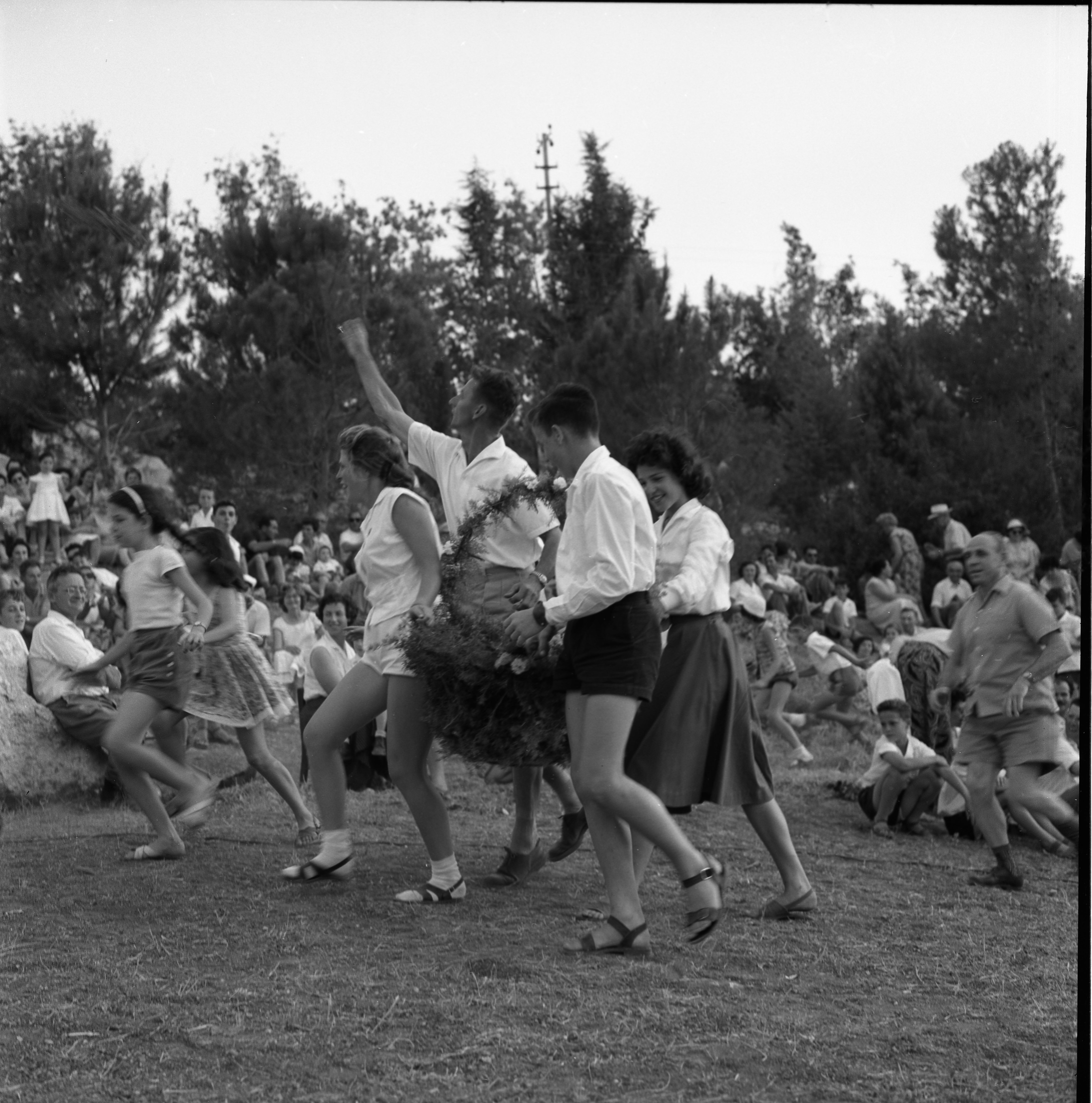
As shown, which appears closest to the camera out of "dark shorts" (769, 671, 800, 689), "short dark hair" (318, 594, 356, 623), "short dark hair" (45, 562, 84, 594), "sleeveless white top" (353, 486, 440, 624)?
"sleeveless white top" (353, 486, 440, 624)

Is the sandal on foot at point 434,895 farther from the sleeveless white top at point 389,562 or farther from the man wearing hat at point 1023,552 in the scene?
the man wearing hat at point 1023,552

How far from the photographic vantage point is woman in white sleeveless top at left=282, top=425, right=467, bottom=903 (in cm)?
565

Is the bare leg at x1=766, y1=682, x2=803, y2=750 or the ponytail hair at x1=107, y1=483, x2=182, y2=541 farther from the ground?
the ponytail hair at x1=107, y1=483, x2=182, y2=541

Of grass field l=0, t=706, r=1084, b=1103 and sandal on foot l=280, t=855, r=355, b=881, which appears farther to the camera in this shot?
sandal on foot l=280, t=855, r=355, b=881

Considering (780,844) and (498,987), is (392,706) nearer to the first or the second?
(498,987)

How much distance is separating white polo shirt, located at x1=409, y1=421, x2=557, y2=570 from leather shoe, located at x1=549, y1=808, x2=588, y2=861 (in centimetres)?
132

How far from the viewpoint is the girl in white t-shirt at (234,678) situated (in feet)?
22.6

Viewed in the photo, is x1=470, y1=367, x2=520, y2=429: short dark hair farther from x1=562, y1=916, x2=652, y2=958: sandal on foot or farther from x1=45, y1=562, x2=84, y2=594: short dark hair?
x1=45, y1=562, x2=84, y2=594: short dark hair

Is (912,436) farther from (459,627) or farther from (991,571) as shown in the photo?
(459,627)

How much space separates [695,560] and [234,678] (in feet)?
8.81

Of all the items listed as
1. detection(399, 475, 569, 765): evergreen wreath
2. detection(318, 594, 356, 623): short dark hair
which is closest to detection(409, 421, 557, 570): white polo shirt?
detection(399, 475, 569, 765): evergreen wreath

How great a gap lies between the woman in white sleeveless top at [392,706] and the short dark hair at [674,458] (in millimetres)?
895

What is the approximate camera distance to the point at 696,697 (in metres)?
5.43

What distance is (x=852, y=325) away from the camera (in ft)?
147
